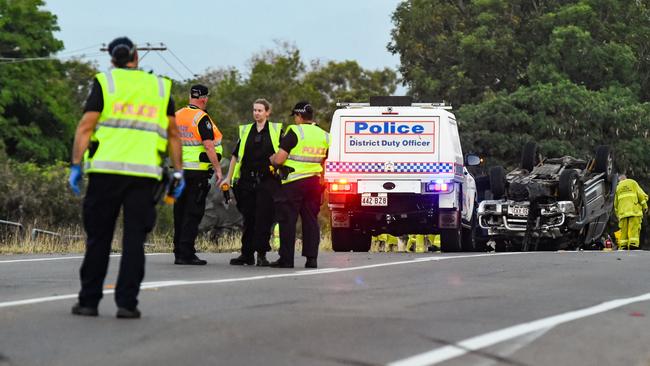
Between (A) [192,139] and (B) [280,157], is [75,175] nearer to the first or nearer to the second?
(B) [280,157]

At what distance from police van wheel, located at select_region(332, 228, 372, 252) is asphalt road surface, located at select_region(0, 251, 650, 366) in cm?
858

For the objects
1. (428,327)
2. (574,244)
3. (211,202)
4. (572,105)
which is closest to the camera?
(428,327)

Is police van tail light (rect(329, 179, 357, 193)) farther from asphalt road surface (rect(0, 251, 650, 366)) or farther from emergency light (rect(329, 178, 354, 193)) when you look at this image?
asphalt road surface (rect(0, 251, 650, 366))

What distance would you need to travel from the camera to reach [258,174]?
603 inches

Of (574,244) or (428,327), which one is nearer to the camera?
(428,327)

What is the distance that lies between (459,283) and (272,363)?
5.66 metres

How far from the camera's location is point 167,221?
1613 inches

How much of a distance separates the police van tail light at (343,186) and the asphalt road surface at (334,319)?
772 centimetres

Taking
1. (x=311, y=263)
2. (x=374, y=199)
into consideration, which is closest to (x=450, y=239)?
(x=374, y=199)

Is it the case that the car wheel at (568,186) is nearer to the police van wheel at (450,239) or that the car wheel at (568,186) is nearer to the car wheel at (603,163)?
the car wheel at (603,163)

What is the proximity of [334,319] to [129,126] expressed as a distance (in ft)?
6.14

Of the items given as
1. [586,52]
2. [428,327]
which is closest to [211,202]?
[586,52]

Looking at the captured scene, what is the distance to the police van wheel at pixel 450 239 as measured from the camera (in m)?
22.6

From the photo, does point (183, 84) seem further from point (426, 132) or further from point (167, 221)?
point (426, 132)
